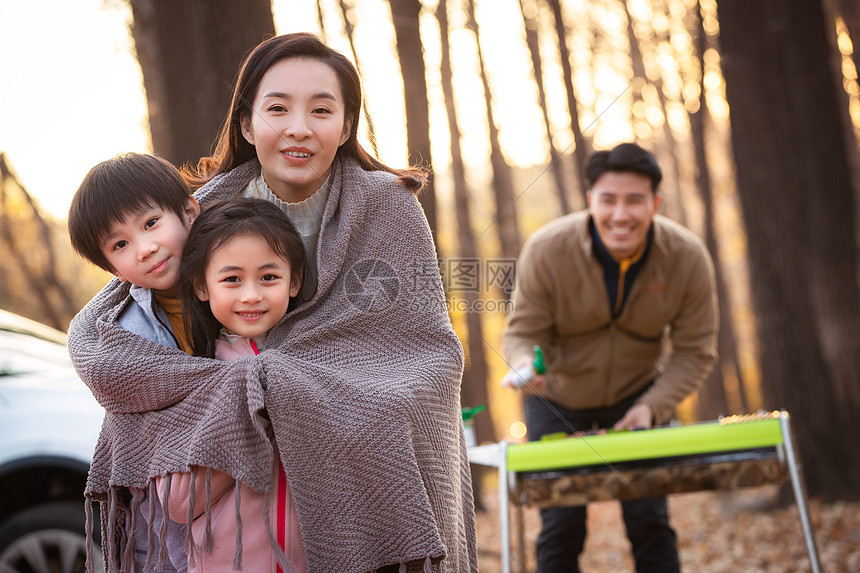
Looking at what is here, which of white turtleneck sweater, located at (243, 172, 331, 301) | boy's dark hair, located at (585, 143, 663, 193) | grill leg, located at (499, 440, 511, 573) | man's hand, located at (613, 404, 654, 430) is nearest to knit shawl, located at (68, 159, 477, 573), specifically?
white turtleneck sweater, located at (243, 172, 331, 301)

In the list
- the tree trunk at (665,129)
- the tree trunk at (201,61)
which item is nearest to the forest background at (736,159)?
the tree trunk at (201,61)

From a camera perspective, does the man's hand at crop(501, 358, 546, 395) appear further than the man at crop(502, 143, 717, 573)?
No

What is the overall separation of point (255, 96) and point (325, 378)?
2.60 feet

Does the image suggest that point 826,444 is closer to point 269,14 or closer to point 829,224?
point 829,224

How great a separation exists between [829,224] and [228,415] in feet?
18.1

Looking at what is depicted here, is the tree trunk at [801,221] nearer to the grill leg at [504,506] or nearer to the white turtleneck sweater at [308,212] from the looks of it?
the grill leg at [504,506]

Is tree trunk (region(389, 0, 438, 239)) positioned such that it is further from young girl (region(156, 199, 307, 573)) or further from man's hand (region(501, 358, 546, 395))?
young girl (region(156, 199, 307, 573))

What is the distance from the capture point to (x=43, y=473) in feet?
10.4

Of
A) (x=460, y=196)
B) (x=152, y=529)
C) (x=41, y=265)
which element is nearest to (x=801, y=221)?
(x=152, y=529)

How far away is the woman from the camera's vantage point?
1.71 metres

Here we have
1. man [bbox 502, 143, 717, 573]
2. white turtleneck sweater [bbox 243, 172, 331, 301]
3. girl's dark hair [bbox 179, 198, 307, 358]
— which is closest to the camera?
girl's dark hair [bbox 179, 198, 307, 358]

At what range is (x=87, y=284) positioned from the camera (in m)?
14.0

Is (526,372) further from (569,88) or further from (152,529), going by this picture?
(569,88)

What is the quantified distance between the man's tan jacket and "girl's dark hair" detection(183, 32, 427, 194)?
1.29m
